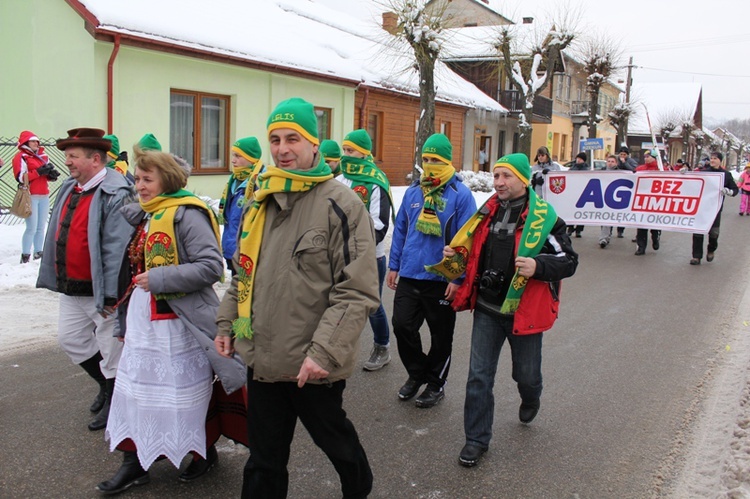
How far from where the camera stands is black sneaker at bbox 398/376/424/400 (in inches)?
185

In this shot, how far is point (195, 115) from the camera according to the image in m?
14.9

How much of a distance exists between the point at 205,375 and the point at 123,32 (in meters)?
10.8

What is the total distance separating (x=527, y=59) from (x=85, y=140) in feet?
87.8

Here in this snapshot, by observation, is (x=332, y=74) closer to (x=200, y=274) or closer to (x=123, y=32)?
(x=123, y=32)

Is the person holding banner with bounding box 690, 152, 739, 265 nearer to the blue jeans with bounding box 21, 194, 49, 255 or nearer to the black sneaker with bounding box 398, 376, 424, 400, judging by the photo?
the black sneaker with bounding box 398, 376, 424, 400

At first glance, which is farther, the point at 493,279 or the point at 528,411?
the point at 528,411

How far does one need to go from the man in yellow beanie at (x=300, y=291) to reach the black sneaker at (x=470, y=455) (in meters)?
1.18

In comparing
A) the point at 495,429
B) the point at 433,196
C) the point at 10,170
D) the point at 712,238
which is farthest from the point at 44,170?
the point at 712,238

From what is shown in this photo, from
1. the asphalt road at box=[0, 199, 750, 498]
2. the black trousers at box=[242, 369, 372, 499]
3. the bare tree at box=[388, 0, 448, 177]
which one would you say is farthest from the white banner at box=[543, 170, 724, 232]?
the black trousers at box=[242, 369, 372, 499]

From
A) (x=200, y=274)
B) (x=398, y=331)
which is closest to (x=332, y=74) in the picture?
(x=398, y=331)

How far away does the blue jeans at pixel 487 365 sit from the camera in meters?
3.81

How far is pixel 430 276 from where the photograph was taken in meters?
4.48

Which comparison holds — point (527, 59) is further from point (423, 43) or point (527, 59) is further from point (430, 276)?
point (430, 276)

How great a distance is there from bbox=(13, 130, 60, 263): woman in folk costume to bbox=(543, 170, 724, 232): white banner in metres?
8.98
